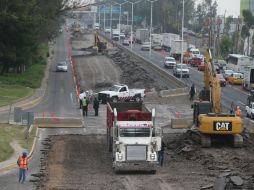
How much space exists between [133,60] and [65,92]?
121 feet

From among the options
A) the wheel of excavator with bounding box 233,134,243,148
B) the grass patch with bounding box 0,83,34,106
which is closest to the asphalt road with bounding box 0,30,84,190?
the grass patch with bounding box 0,83,34,106

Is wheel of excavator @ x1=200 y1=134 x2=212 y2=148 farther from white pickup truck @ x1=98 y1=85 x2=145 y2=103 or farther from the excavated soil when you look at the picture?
white pickup truck @ x1=98 y1=85 x2=145 y2=103

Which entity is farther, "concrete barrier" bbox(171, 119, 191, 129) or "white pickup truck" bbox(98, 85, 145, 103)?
"white pickup truck" bbox(98, 85, 145, 103)

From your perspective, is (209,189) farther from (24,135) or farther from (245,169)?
(24,135)

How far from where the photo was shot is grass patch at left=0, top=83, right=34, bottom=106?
6396cm

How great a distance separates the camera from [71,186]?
29500 mm

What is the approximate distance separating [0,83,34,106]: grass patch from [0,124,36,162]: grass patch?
14372 mm

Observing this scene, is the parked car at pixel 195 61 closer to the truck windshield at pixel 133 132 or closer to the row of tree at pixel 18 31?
the row of tree at pixel 18 31

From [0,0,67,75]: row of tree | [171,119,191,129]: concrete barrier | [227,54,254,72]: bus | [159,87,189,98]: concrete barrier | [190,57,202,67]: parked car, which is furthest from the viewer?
[190,57,202,67]: parked car

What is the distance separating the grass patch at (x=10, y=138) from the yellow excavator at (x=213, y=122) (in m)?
9.47

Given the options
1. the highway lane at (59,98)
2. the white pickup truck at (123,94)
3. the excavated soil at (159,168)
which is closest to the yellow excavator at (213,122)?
the excavated soil at (159,168)

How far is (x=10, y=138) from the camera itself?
42125 mm

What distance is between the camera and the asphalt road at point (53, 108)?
30828 mm

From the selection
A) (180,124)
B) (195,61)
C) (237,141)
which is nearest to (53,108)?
(180,124)
